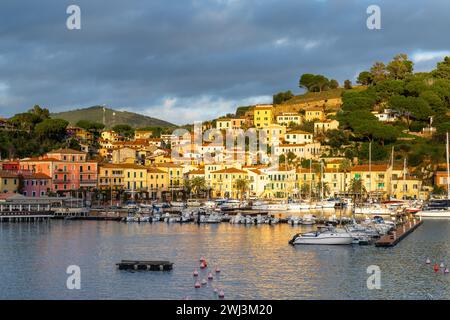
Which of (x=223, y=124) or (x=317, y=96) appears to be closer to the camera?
(x=223, y=124)

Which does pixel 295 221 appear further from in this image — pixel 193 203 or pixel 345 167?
pixel 345 167

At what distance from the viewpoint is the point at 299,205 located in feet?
244

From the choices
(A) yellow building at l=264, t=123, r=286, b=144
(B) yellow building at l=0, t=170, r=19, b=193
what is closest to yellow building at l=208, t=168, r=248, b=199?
(A) yellow building at l=264, t=123, r=286, b=144

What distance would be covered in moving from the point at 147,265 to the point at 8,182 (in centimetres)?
4327

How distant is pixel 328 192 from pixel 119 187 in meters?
21.1

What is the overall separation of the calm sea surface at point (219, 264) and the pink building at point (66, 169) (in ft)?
79.4

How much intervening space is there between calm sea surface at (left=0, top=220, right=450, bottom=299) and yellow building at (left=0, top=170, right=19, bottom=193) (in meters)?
19.9

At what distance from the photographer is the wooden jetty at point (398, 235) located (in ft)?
143

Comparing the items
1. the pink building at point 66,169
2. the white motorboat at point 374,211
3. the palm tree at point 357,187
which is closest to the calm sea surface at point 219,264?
the white motorboat at point 374,211

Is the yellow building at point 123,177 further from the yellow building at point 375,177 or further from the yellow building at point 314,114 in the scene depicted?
the yellow building at point 314,114

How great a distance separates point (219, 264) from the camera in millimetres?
37094

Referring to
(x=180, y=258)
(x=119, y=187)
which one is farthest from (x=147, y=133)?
(x=180, y=258)

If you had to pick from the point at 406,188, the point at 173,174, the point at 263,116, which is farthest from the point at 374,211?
the point at 263,116
